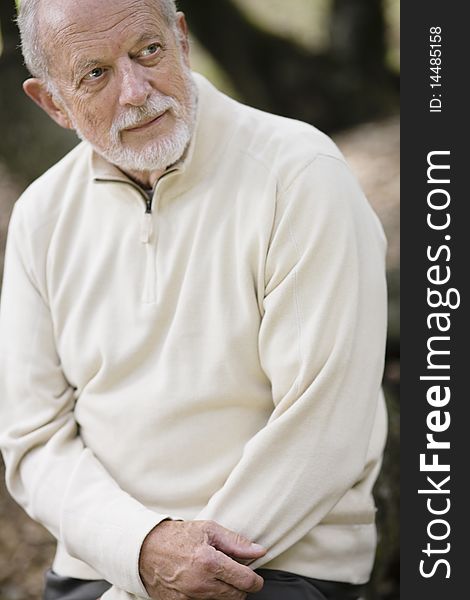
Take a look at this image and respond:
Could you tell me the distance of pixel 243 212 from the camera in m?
2.32

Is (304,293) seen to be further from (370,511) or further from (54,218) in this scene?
(54,218)

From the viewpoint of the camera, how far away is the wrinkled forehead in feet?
7.23

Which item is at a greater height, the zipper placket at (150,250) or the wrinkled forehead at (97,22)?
the wrinkled forehead at (97,22)

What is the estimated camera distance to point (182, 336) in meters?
2.34

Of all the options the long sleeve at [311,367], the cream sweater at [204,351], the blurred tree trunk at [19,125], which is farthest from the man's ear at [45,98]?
the blurred tree trunk at [19,125]

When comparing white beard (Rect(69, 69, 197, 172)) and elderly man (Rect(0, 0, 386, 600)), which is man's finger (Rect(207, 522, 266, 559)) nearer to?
elderly man (Rect(0, 0, 386, 600))

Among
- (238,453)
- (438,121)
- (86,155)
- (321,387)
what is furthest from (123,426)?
(438,121)

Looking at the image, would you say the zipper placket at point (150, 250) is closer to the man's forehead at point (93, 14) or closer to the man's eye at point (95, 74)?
the man's eye at point (95, 74)

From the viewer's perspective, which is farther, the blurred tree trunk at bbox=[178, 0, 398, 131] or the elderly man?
the blurred tree trunk at bbox=[178, 0, 398, 131]

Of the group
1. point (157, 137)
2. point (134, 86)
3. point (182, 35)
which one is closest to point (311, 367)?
point (157, 137)

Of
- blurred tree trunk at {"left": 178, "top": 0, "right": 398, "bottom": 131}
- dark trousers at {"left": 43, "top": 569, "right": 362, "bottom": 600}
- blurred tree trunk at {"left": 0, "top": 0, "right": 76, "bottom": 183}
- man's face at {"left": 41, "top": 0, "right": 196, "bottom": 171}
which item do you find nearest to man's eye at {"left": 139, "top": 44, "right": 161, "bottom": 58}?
man's face at {"left": 41, "top": 0, "right": 196, "bottom": 171}

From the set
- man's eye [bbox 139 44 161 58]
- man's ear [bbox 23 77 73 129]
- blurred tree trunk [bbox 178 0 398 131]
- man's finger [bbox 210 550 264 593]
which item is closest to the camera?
man's finger [bbox 210 550 264 593]

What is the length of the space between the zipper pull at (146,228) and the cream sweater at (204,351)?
12 millimetres

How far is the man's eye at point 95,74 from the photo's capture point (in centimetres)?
227
